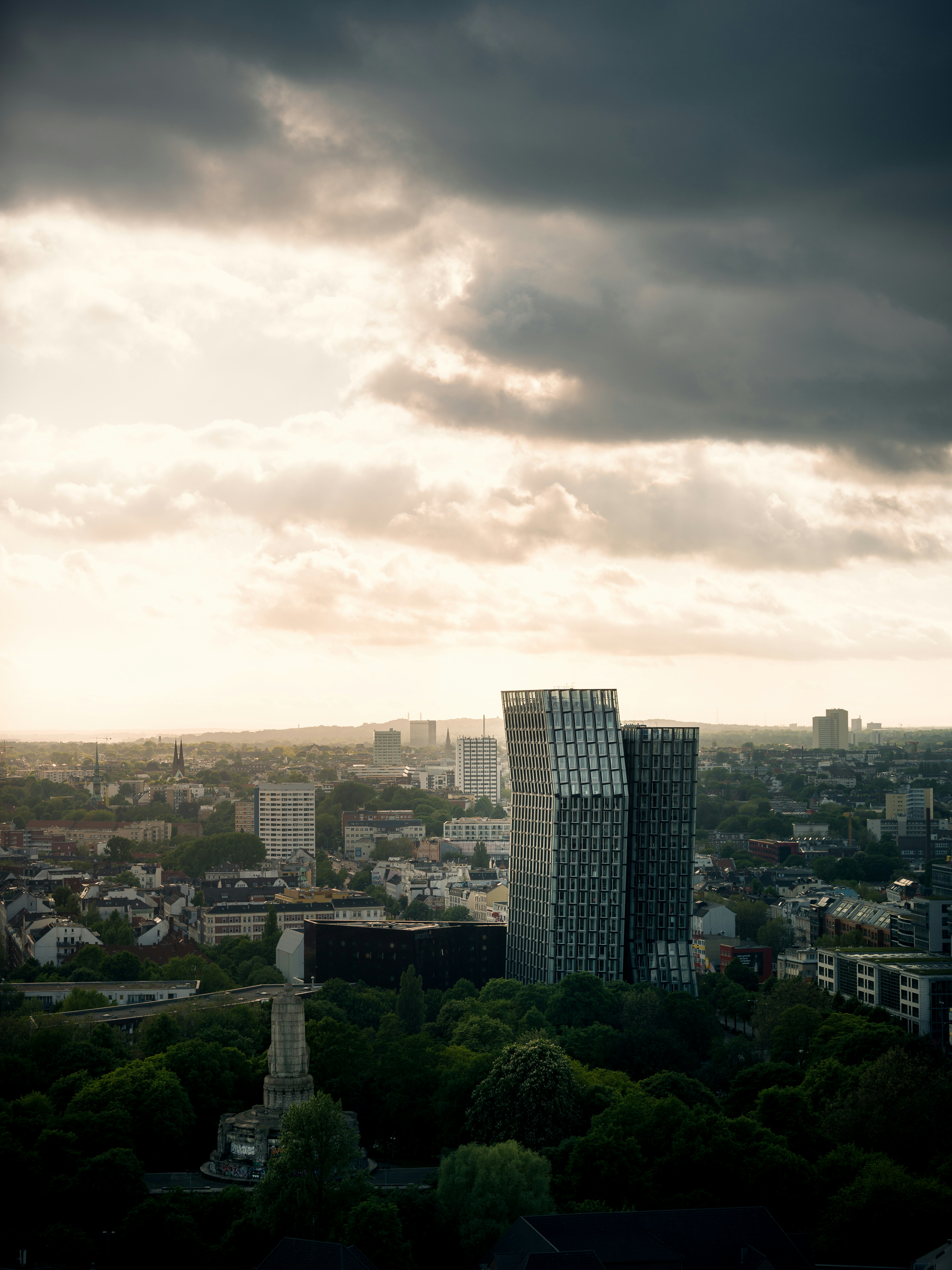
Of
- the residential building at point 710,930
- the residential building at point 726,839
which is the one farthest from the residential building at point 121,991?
the residential building at point 726,839

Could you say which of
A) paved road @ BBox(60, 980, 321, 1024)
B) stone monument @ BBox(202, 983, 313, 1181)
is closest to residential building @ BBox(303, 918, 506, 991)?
paved road @ BBox(60, 980, 321, 1024)

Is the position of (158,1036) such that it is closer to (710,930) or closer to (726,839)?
(710,930)

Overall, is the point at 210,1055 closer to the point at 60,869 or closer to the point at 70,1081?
the point at 70,1081

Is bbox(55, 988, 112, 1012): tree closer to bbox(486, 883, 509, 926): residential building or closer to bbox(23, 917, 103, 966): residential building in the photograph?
bbox(23, 917, 103, 966): residential building

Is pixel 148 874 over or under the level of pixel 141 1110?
under

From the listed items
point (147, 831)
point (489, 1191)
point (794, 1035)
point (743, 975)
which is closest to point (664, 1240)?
point (489, 1191)

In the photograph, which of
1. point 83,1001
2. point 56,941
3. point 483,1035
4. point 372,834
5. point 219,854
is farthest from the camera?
point 372,834
